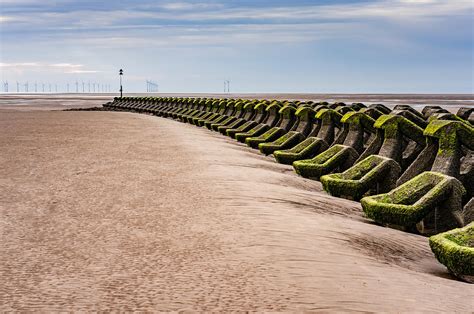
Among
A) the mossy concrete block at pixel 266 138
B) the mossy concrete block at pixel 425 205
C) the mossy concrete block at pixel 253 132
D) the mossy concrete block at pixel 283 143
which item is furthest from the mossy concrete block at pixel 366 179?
the mossy concrete block at pixel 253 132

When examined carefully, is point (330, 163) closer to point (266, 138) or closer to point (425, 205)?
point (425, 205)

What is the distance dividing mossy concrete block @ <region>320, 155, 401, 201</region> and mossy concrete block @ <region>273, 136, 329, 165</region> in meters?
4.91

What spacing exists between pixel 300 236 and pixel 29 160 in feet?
33.8

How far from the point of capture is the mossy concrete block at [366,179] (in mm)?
14227

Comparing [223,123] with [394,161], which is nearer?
[394,161]

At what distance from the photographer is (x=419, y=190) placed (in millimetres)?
11922

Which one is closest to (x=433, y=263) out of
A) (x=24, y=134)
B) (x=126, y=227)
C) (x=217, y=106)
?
(x=126, y=227)

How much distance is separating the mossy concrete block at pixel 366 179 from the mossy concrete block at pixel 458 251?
4717 millimetres

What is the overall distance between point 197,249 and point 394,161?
284 inches

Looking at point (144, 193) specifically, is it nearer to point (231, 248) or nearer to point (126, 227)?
point (126, 227)

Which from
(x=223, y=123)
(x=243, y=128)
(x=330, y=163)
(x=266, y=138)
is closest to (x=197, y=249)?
(x=330, y=163)

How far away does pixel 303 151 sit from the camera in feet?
66.9

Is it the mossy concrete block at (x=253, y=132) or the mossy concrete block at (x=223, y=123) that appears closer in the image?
the mossy concrete block at (x=253, y=132)

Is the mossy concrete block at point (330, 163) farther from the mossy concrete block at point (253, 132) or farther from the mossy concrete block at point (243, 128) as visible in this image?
the mossy concrete block at point (243, 128)
